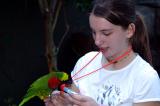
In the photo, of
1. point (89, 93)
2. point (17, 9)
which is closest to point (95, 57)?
point (89, 93)

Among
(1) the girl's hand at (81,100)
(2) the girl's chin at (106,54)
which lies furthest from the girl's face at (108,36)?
(1) the girl's hand at (81,100)

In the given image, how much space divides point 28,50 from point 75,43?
2.04 feet

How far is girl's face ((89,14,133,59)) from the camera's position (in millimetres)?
2135

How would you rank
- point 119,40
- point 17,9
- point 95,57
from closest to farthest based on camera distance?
point 119,40 < point 95,57 < point 17,9

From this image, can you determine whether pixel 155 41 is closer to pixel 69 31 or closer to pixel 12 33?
pixel 69 31

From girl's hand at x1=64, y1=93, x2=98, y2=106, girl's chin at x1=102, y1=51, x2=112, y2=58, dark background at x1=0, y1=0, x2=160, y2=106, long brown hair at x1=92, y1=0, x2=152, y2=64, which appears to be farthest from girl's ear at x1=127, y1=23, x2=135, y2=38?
dark background at x1=0, y1=0, x2=160, y2=106

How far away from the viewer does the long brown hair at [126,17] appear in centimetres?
216

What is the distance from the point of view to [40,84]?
2.27 meters

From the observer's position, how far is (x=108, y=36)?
2.14 metres

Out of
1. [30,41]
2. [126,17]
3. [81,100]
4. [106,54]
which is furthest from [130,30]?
[30,41]

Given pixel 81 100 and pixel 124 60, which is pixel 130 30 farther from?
pixel 81 100

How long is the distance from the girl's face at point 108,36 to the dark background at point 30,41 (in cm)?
301

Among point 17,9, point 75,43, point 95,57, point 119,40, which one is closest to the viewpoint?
point 119,40

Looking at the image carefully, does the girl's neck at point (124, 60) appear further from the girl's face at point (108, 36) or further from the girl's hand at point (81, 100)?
the girl's hand at point (81, 100)
